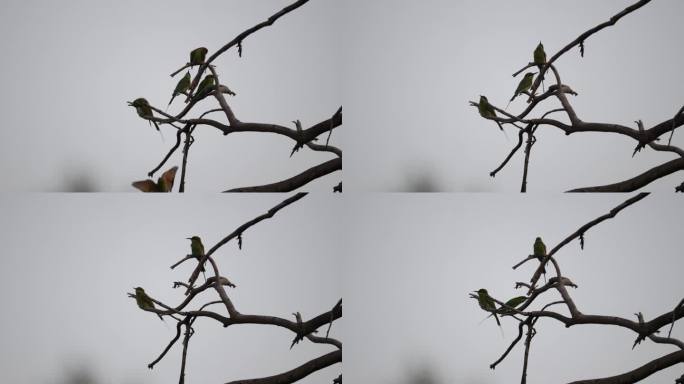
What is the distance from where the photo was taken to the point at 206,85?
132 centimetres

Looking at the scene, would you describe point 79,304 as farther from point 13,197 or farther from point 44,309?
point 13,197

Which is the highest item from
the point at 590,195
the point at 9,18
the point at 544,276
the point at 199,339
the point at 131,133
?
the point at 9,18

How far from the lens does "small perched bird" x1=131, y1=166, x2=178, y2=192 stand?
130cm

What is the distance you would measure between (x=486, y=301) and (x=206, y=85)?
63 cm

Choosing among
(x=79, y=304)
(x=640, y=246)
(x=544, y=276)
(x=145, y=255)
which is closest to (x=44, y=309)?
(x=79, y=304)

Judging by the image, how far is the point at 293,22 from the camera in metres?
1.34

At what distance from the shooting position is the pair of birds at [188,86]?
1292mm

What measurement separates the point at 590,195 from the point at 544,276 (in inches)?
6.5

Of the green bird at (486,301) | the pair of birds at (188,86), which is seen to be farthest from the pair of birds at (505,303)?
the pair of birds at (188,86)

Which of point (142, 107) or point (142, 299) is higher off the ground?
point (142, 107)

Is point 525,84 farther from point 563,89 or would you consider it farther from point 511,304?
point 511,304

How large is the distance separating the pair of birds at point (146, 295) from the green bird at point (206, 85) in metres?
0.25

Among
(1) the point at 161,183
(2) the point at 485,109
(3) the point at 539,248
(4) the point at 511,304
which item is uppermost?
(2) the point at 485,109

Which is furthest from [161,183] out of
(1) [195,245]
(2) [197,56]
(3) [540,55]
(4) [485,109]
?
(3) [540,55]
